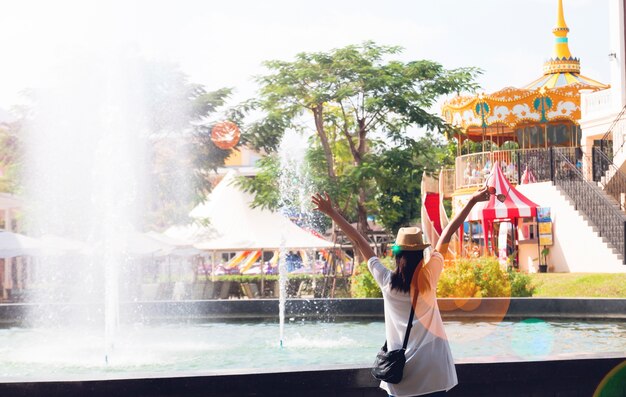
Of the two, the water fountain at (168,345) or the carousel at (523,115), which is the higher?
the carousel at (523,115)

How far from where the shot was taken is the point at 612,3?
35.7 m

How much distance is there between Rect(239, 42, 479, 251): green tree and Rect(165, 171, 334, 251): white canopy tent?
1.68 metres

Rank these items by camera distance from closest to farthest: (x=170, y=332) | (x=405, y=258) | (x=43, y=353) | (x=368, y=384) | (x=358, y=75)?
(x=405, y=258) → (x=368, y=384) → (x=43, y=353) → (x=170, y=332) → (x=358, y=75)

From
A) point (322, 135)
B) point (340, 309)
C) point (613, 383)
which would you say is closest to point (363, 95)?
point (322, 135)

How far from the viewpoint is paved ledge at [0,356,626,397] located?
6.41 m

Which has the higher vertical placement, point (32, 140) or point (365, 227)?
point (32, 140)

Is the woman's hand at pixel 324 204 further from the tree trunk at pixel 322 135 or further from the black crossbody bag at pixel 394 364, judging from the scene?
the tree trunk at pixel 322 135

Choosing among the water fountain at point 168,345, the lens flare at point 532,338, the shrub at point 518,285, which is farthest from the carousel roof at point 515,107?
the lens flare at point 532,338

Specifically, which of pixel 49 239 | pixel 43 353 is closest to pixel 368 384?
pixel 43 353

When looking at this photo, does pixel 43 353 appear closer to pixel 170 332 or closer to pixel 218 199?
pixel 170 332

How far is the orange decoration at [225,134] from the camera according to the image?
3462 cm

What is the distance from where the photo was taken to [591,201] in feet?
96.7

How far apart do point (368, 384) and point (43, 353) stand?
6.85 m

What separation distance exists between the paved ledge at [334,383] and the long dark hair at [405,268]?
1534mm
